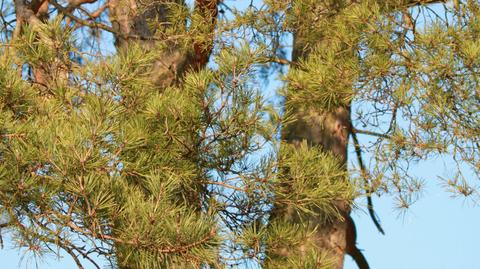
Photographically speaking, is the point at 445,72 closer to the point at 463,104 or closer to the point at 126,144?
the point at 463,104

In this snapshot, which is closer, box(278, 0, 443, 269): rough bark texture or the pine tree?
the pine tree

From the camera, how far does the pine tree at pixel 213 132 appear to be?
2055 millimetres

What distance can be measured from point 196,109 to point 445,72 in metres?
0.66

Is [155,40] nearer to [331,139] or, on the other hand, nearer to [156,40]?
[156,40]

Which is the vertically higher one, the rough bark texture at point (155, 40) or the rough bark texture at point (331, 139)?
the rough bark texture at point (155, 40)

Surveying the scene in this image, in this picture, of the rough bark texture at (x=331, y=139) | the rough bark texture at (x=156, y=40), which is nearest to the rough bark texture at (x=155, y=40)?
the rough bark texture at (x=156, y=40)

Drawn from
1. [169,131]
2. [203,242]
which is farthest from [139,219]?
[169,131]

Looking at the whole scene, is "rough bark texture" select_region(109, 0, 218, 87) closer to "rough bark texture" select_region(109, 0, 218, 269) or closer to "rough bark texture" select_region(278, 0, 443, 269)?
"rough bark texture" select_region(109, 0, 218, 269)

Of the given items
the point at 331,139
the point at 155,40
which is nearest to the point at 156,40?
the point at 155,40

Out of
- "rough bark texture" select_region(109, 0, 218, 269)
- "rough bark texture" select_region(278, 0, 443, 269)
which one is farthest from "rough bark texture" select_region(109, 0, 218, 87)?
"rough bark texture" select_region(278, 0, 443, 269)

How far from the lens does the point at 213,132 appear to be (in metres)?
2.31

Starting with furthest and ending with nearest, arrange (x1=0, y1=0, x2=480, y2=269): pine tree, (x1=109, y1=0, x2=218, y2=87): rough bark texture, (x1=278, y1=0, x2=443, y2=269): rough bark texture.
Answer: (x1=109, y1=0, x2=218, y2=87): rough bark texture
(x1=278, y1=0, x2=443, y2=269): rough bark texture
(x1=0, y1=0, x2=480, y2=269): pine tree

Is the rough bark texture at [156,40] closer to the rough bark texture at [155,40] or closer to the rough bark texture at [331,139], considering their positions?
the rough bark texture at [155,40]

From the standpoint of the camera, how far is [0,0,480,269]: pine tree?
2.05 m
